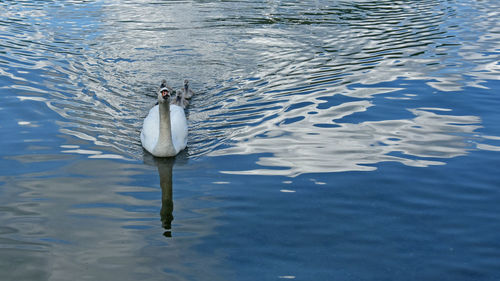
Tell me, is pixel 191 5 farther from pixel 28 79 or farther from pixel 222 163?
pixel 222 163

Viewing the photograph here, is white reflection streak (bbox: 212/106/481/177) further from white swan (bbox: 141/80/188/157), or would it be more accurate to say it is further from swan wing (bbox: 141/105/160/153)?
swan wing (bbox: 141/105/160/153)

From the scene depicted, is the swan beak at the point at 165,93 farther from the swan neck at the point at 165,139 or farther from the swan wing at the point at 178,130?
the swan wing at the point at 178,130

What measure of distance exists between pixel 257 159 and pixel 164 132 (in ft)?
5.95

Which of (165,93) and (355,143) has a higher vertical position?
(165,93)

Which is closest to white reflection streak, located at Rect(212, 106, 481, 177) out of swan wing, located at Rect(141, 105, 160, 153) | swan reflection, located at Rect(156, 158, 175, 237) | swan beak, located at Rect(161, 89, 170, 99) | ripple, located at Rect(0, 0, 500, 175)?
ripple, located at Rect(0, 0, 500, 175)

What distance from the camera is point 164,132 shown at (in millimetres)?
11523

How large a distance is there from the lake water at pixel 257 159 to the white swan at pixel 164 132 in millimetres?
238

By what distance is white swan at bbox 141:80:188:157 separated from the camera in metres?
11.5

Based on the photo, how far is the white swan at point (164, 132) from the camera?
11.5 metres

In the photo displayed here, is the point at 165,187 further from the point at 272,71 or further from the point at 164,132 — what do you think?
the point at 272,71

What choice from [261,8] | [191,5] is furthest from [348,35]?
[191,5]

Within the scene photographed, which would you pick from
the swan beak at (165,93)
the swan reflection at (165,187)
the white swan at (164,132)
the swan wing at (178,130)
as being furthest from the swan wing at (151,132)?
the swan beak at (165,93)

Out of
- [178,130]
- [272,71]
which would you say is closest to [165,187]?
[178,130]

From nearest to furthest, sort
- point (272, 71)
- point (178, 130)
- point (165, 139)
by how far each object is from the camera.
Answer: point (165, 139) < point (178, 130) < point (272, 71)
